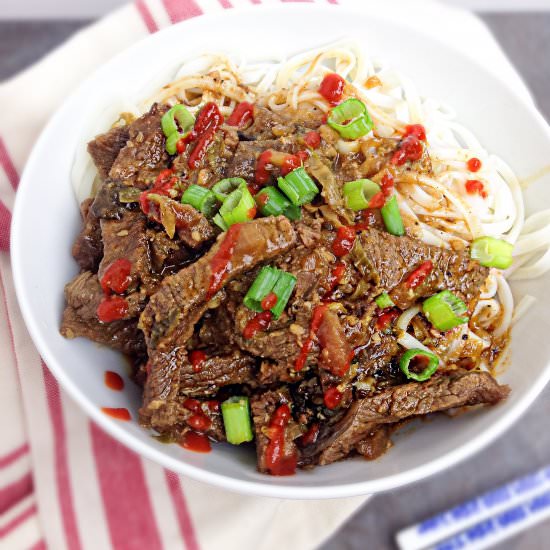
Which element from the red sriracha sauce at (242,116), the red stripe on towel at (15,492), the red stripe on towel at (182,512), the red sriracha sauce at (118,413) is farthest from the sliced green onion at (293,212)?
the red stripe on towel at (15,492)

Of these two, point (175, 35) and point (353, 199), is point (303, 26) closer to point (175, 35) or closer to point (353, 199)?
point (175, 35)

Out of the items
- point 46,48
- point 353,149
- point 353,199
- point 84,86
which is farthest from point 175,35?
point 46,48

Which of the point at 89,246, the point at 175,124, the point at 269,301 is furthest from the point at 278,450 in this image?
the point at 175,124

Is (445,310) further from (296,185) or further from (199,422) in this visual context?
(199,422)

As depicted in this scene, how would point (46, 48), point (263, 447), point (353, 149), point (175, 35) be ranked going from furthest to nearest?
point (46, 48)
point (175, 35)
point (353, 149)
point (263, 447)

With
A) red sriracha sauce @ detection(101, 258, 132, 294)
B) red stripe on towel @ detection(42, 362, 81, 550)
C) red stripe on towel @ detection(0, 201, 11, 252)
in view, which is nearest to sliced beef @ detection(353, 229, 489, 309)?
red sriracha sauce @ detection(101, 258, 132, 294)

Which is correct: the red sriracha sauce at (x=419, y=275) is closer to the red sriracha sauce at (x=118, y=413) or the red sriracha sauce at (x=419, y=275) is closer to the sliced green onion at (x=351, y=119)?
the sliced green onion at (x=351, y=119)
